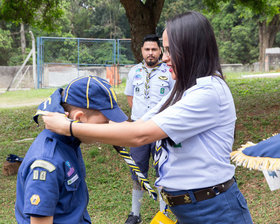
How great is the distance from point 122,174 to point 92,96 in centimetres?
469

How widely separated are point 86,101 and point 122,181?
4487mm

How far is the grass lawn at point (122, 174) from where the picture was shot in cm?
488

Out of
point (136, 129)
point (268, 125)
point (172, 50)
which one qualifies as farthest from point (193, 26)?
point (268, 125)

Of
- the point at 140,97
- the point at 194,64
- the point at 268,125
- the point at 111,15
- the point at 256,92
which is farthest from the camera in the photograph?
the point at 111,15

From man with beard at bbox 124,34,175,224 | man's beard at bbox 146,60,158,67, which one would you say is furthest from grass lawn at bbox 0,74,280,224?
man's beard at bbox 146,60,158,67

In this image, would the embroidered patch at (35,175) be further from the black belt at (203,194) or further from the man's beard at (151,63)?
the man's beard at (151,63)

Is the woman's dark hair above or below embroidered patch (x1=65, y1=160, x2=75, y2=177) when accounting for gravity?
above

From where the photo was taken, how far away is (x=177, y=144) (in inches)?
74.0

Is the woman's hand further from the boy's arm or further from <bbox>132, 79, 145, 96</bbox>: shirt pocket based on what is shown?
<bbox>132, 79, 145, 96</bbox>: shirt pocket

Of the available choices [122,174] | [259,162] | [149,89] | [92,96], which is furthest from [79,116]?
[122,174]

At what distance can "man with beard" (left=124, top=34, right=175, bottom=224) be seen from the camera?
4484 millimetres

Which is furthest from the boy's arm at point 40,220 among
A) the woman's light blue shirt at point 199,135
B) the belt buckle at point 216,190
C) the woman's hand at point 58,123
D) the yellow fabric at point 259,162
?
the yellow fabric at point 259,162

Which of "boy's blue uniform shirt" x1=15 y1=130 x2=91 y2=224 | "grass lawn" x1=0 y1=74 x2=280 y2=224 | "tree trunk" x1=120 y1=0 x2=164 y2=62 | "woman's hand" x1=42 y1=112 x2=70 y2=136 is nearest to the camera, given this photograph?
"boy's blue uniform shirt" x1=15 y1=130 x2=91 y2=224

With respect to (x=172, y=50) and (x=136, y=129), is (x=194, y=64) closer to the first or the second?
(x=172, y=50)
